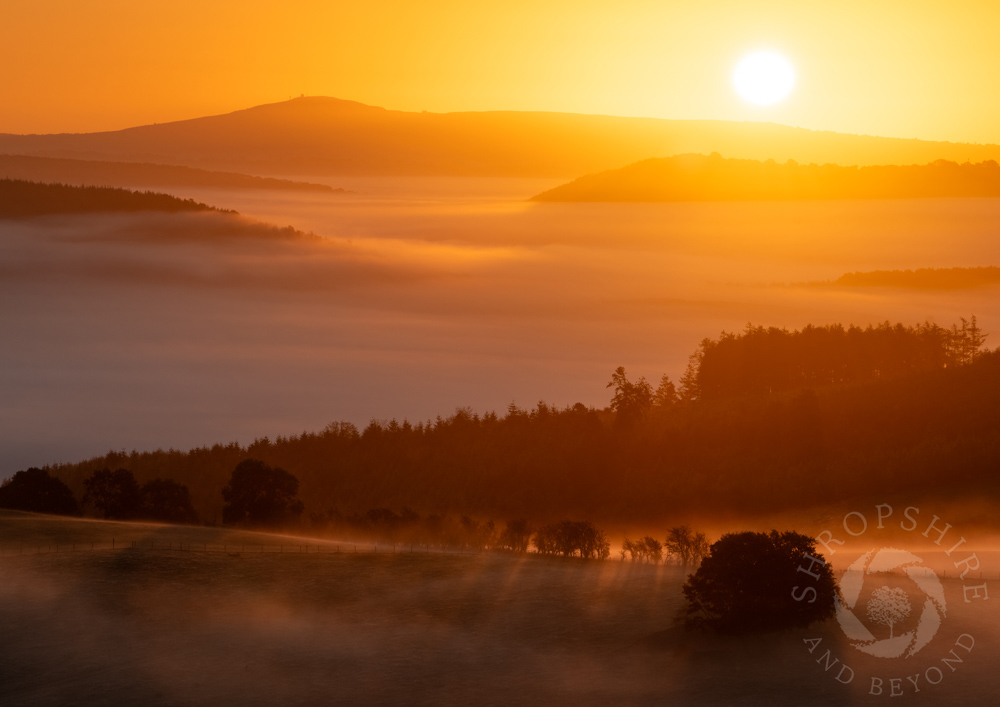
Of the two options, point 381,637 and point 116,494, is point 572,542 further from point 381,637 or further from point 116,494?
point 116,494

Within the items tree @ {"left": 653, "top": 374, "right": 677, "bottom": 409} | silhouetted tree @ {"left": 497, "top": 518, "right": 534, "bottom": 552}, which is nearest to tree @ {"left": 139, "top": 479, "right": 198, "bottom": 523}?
silhouetted tree @ {"left": 497, "top": 518, "right": 534, "bottom": 552}

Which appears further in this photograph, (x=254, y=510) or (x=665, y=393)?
(x=665, y=393)

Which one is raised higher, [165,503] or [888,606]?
[165,503]

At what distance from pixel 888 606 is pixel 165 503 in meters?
51.7

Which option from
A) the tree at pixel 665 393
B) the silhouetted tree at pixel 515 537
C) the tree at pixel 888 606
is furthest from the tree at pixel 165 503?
the tree at pixel 665 393

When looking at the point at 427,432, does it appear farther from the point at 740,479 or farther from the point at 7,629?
the point at 7,629

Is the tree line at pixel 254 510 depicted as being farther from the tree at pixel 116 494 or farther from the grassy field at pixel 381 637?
the grassy field at pixel 381 637

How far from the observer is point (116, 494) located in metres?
79.1

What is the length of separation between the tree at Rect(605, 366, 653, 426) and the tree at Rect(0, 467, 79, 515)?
166ft

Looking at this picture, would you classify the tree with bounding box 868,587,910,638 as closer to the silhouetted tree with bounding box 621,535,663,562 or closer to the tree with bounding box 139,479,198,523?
the silhouetted tree with bounding box 621,535,663,562

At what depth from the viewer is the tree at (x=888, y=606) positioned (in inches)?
1663

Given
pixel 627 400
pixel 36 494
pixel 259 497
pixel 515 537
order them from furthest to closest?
pixel 627 400, pixel 36 494, pixel 259 497, pixel 515 537

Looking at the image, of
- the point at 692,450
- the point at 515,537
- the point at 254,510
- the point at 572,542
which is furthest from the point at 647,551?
the point at 692,450

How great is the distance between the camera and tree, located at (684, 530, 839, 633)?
139 ft
